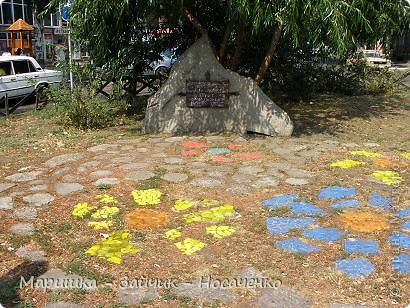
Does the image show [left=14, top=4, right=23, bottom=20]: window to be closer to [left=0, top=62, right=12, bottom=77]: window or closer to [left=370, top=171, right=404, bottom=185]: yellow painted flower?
[left=0, top=62, right=12, bottom=77]: window

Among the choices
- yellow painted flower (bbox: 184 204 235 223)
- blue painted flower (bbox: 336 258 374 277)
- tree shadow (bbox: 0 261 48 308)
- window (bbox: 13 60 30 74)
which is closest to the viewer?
tree shadow (bbox: 0 261 48 308)

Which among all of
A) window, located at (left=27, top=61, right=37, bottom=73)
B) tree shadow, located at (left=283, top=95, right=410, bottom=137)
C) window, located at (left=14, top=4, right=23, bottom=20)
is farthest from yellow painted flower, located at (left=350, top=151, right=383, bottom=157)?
window, located at (left=14, top=4, right=23, bottom=20)

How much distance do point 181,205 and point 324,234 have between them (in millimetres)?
1371

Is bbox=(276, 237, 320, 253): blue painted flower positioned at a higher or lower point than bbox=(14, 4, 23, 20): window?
lower

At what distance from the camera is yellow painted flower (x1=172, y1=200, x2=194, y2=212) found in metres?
4.30

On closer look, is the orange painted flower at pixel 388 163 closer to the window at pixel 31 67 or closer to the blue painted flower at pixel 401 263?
the blue painted flower at pixel 401 263

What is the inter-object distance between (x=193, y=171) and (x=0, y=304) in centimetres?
280

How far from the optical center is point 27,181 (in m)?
5.07

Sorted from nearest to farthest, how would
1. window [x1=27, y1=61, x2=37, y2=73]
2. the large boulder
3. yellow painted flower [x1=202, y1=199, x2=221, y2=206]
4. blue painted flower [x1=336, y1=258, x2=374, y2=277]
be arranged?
blue painted flower [x1=336, y1=258, x2=374, y2=277], yellow painted flower [x1=202, y1=199, x2=221, y2=206], the large boulder, window [x1=27, y1=61, x2=37, y2=73]

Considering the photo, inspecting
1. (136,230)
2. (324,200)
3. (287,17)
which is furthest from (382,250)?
(287,17)

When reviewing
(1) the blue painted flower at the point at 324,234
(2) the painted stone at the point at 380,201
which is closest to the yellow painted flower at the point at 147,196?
(1) the blue painted flower at the point at 324,234

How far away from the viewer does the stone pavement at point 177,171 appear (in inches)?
161

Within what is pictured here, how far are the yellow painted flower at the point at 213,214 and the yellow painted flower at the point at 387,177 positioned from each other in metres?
Answer: 1.80

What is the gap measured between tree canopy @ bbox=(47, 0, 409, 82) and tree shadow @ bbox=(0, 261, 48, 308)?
387cm
